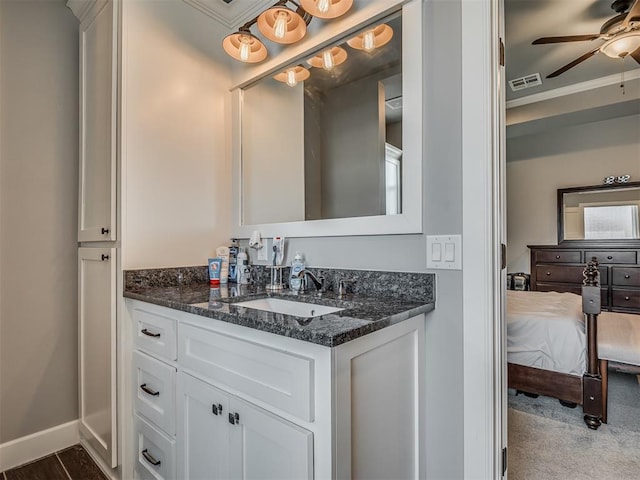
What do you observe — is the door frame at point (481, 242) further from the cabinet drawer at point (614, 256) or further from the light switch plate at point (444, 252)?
the cabinet drawer at point (614, 256)

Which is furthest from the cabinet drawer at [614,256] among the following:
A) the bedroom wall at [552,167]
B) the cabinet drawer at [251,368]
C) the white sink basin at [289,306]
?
the cabinet drawer at [251,368]

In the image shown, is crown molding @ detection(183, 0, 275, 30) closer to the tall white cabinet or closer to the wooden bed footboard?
the tall white cabinet

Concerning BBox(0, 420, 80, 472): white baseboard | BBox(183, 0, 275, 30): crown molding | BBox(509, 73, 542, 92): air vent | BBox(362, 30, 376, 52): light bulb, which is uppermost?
BBox(509, 73, 542, 92): air vent

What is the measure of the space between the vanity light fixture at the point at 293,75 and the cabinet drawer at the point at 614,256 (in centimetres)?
390

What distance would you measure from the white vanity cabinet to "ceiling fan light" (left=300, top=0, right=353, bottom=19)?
4.21ft

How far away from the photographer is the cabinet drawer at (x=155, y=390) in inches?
51.1

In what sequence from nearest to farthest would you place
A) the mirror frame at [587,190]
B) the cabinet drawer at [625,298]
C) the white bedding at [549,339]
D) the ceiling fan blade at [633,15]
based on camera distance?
the ceiling fan blade at [633,15]
the white bedding at [549,339]
the cabinet drawer at [625,298]
the mirror frame at [587,190]

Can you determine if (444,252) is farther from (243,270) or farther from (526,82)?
(526,82)

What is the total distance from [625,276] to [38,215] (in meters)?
5.14

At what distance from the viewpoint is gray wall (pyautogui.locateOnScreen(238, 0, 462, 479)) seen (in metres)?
1.15

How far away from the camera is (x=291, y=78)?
1.79m

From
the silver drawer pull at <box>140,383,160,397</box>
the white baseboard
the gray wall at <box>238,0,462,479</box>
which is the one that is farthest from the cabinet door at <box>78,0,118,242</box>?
the gray wall at <box>238,0,462,479</box>

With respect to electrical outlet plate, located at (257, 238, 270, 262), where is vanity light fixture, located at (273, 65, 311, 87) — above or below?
above

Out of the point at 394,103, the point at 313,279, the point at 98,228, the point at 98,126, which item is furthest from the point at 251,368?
the point at 98,126
